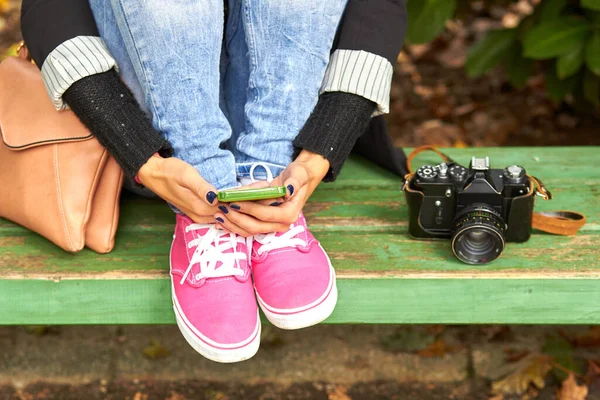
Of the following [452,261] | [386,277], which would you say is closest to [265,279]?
[386,277]

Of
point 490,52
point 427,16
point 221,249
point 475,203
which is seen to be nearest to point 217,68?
point 221,249

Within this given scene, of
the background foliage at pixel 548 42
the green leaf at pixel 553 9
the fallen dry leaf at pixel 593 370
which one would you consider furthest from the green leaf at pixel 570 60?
the fallen dry leaf at pixel 593 370

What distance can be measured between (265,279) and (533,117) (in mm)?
2147

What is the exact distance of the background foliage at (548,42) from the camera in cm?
220

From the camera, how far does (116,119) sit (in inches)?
57.4

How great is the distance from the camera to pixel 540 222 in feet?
5.35

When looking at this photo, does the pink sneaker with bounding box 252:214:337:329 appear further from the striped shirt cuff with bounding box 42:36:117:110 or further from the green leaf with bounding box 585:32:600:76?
the green leaf with bounding box 585:32:600:76

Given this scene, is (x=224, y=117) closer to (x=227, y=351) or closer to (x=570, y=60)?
(x=227, y=351)

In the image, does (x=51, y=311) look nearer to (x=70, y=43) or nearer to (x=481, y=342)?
(x=70, y=43)

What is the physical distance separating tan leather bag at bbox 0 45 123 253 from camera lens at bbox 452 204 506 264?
71cm

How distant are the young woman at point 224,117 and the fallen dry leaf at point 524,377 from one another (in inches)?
27.6

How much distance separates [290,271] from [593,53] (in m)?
1.27

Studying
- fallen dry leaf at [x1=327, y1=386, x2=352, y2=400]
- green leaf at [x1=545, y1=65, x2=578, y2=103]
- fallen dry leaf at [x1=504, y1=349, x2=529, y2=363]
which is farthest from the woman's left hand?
green leaf at [x1=545, y1=65, x2=578, y2=103]

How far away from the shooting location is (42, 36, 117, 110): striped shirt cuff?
1.45 metres
